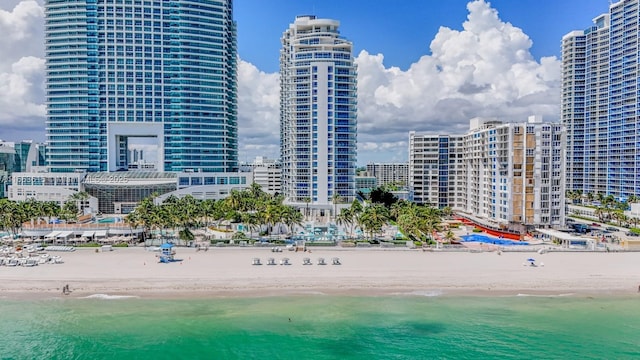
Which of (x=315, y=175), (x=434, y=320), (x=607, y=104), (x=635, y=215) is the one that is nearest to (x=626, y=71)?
(x=607, y=104)

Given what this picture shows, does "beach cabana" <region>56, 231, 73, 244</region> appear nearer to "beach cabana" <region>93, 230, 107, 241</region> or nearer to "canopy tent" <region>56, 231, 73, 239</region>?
"canopy tent" <region>56, 231, 73, 239</region>

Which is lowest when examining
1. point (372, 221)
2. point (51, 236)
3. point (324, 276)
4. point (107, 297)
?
point (107, 297)

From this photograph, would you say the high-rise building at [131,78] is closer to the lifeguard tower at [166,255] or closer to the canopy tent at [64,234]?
the canopy tent at [64,234]

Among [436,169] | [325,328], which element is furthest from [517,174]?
[325,328]

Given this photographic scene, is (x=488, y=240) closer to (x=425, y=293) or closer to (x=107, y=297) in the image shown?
(x=425, y=293)

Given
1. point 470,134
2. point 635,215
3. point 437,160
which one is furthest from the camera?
point 437,160

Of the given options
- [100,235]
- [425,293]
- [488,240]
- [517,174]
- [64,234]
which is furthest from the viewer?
[517,174]

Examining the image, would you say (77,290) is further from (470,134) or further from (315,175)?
(470,134)
